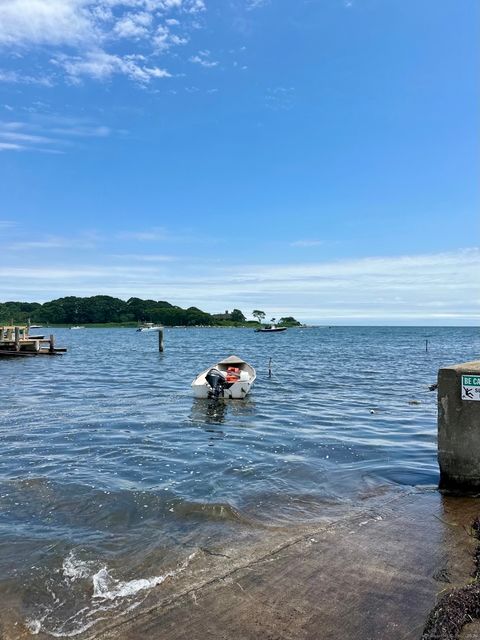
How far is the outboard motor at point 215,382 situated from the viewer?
21047 mm

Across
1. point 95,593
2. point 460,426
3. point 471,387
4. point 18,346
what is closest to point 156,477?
point 95,593

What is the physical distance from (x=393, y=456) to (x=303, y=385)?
616 inches

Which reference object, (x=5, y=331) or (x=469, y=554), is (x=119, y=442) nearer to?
(x=469, y=554)

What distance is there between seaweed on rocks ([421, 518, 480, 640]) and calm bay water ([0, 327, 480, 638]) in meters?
2.79

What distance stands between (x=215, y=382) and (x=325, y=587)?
1616cm

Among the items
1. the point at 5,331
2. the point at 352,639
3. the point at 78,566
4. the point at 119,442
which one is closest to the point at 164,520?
the point at 78,566

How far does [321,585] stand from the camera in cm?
552

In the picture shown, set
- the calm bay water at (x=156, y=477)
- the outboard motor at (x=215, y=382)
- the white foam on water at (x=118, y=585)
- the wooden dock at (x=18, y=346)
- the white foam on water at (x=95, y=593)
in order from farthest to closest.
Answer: the wooden dock at (x=18, y=346) → the outboard motor at (x=215, y=382) → the calm bay water at (x=156, y=477) → the white foam on water at (x=118, y=585) → the white foam on water at (x=95, y=593)

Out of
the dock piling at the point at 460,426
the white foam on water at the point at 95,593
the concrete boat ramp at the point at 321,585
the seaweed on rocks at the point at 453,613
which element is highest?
the dock piling at the point at 460,426

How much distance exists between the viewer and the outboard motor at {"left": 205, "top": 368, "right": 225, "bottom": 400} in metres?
21.0

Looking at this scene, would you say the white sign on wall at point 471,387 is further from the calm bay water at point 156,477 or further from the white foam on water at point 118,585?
the white foam on water at point 118,585

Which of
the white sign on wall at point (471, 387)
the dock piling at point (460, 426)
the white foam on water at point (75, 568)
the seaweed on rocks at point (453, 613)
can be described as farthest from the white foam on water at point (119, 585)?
the white sign on wall at point (471, 387)

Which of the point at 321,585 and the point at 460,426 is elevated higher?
the point at 460,426

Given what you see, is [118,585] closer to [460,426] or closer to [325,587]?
[325,587]
